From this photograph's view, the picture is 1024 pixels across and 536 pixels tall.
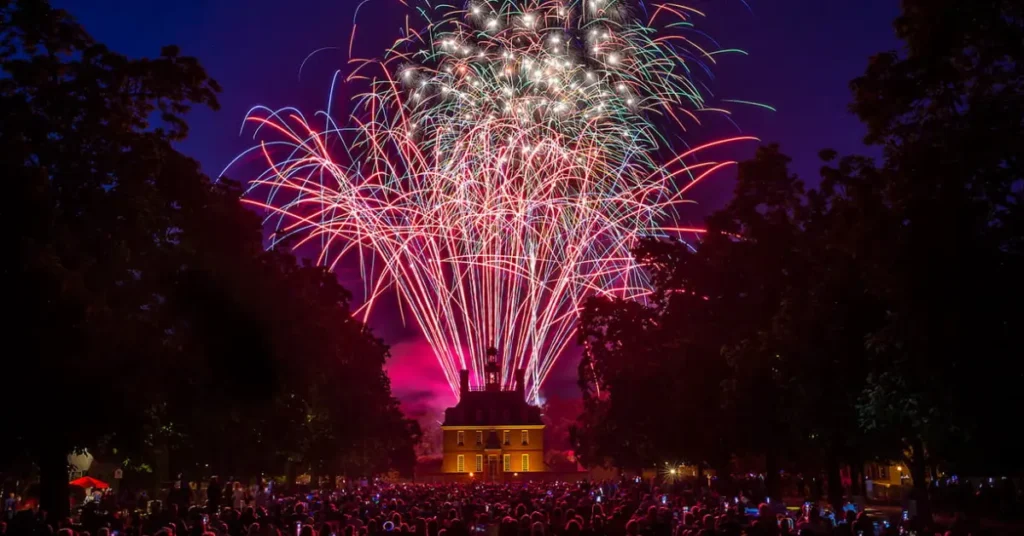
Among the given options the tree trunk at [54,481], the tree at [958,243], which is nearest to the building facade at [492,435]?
the tree trunk at [54,481]

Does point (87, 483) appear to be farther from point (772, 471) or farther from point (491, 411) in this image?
point (491, 411)

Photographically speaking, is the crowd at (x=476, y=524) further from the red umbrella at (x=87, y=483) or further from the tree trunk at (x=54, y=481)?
the red umbrella at (x=87, y=483)

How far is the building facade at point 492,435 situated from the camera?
→ 153 meters

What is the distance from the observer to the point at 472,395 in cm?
15875

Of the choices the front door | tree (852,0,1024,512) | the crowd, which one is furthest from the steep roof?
tree (852,0,1024,512)

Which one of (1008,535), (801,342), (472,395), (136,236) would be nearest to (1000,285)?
(1008,535)

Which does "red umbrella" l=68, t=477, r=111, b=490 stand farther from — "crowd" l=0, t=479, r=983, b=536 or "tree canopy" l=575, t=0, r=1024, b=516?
"tree canopy" l=575, t=0, r=1024, b=516

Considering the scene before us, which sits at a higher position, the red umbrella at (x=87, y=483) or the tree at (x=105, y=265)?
the tree at (x=105, y=265)

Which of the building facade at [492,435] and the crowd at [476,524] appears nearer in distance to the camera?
the crowd at [476,524]

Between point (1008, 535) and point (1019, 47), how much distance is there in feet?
47.3

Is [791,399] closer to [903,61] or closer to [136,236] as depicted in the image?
[903,61]

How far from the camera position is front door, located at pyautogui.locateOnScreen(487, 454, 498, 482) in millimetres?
143375

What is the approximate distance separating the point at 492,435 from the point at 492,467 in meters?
6.07

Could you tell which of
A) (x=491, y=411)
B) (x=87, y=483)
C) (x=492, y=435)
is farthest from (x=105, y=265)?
(x=491, y=411)
